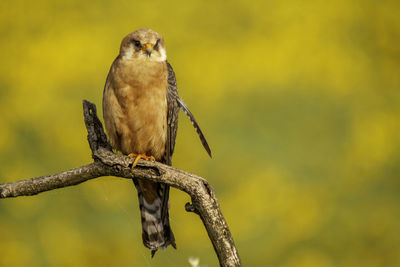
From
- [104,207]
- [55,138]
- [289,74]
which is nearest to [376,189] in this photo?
[289,74]

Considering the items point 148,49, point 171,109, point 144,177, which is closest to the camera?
point 144,177

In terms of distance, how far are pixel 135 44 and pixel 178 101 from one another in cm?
33

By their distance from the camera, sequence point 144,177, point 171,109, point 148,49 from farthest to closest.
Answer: point 171,109
point 148,49
point 144,177

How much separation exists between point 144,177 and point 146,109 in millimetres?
468

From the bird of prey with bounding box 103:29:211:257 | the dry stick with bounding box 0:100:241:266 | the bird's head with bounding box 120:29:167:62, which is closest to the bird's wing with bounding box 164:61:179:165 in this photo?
the bird of prey with bounding box 103:29:211:257

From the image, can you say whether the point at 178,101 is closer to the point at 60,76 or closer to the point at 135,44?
the point at 135,44

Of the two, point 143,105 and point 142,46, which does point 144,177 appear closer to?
point 143,105

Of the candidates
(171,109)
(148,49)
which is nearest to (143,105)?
(171,109)

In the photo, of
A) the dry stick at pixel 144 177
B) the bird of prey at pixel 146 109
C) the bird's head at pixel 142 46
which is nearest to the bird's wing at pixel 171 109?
the bird of prey at pixel 146 109

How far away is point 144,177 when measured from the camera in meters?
2.24

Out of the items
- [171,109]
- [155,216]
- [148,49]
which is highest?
[148,49]

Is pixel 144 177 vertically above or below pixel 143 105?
below

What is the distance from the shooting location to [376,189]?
516cm

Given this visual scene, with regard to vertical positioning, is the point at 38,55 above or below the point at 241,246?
above
